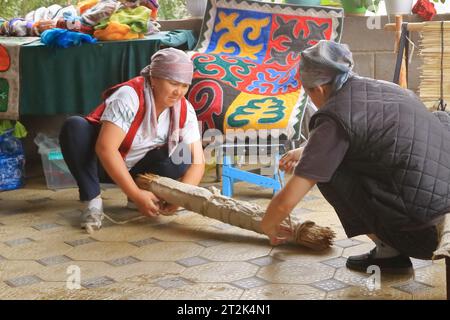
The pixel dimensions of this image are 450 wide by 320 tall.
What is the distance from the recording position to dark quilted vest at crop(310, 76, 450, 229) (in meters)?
2.15

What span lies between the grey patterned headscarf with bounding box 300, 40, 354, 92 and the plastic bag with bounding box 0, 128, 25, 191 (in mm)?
2343

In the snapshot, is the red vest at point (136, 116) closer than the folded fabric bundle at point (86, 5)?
Yes

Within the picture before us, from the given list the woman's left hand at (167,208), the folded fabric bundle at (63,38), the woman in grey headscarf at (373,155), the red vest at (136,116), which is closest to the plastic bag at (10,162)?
the folded fabric bundle at (63,38)

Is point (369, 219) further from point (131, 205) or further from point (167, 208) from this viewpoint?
point (131, 205)

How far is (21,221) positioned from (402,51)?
1925 millimetres

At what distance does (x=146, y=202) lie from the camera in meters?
3.04

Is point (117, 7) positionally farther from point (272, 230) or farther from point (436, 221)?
point (436, 221)

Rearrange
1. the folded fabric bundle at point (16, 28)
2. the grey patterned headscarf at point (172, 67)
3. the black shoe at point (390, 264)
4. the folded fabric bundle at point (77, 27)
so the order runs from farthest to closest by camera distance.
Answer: the folded fabric bundle at point (16, 28) < the folded fabric bundle at point (77, 27) < the grey patterned headscarf at point (172, 67) < the black shoe at point (390, 264)

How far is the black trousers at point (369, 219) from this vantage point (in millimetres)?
2283

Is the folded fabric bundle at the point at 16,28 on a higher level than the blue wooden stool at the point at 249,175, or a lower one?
higher

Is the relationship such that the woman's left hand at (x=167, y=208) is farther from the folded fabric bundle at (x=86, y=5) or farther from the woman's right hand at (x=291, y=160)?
the folded fabric bundle at (x=86, y=5)

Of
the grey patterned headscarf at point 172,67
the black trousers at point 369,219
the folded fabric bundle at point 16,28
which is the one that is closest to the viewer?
the black trousers at point 369,219

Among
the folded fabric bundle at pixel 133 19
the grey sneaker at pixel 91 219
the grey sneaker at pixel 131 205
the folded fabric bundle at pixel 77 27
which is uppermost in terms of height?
the folded fabric bundle at pixel 133 19

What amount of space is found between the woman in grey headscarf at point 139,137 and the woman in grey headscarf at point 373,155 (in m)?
0.95
